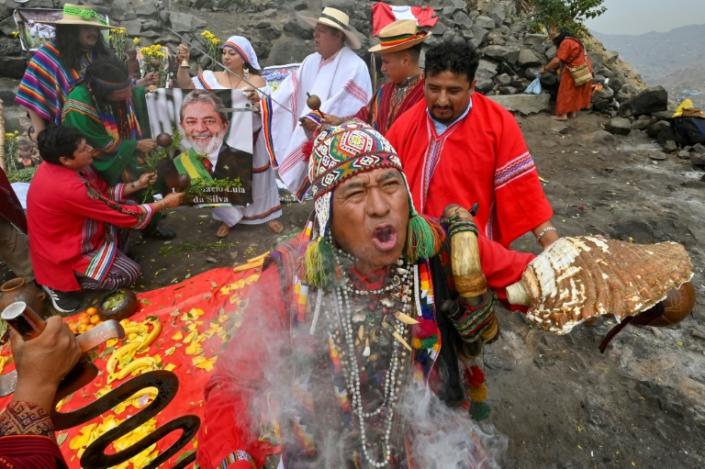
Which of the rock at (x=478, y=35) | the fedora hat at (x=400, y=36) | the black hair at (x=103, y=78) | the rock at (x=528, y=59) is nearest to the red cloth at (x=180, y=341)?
the black hair at (x=103, y=78)

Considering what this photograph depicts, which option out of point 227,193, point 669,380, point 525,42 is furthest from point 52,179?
point 525,42

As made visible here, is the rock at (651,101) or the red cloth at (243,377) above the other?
the red cloth at (243,377)

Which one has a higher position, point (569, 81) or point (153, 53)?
point (153, 53)

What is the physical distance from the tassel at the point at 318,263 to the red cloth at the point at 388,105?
8.08 feet

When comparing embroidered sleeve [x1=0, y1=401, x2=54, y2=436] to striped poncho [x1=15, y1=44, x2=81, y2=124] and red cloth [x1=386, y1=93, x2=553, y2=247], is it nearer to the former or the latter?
red cloth [x1=386, y1=93, x2=553, y2=247]

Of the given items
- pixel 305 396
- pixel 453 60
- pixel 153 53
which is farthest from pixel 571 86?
pixel 305 396

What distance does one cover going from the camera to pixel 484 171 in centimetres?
290

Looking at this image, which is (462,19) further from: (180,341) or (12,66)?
(180,341)

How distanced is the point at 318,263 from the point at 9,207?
4991 millimetres

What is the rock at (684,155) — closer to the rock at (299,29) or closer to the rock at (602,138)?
the rock at (602,138)

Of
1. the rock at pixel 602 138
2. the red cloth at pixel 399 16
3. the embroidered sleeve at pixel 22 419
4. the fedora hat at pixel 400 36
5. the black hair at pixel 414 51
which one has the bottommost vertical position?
the rock at pixel 602 138

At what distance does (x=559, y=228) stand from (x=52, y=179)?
252 inches

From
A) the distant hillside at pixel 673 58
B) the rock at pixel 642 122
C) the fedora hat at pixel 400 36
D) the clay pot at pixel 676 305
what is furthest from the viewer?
the distant hillside at pixel 673 58

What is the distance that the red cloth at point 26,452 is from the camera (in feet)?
4.01
